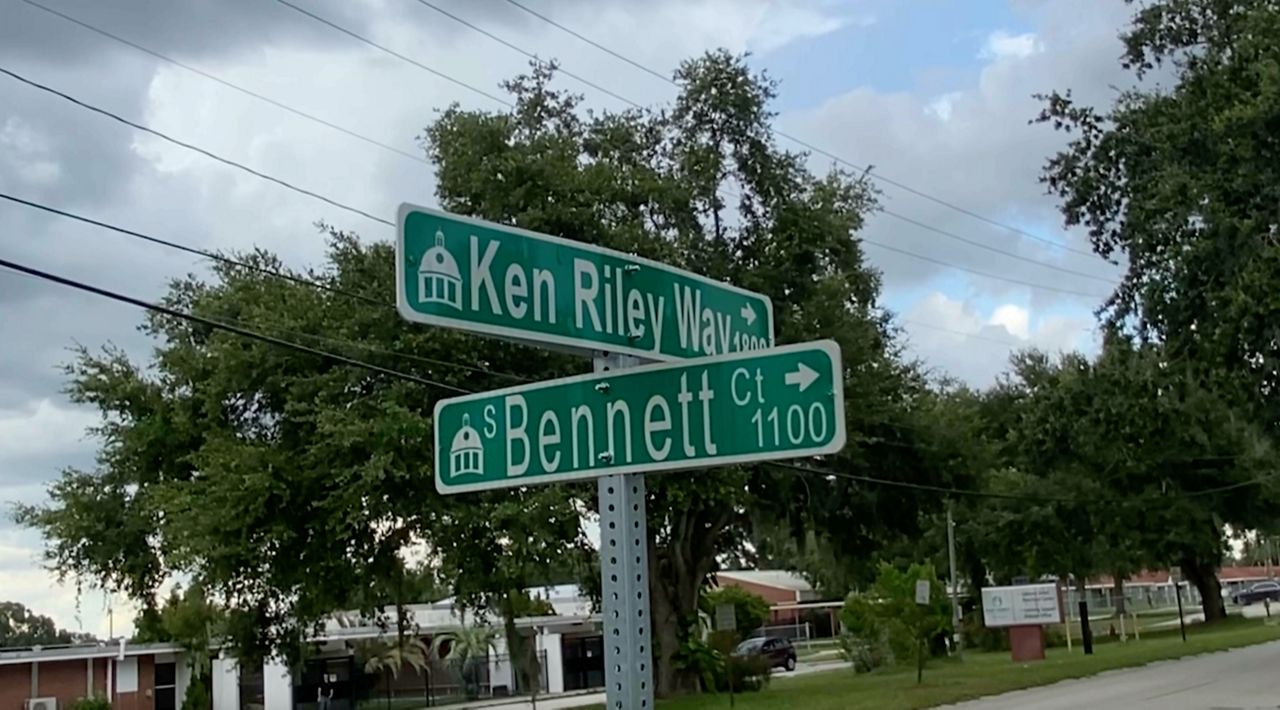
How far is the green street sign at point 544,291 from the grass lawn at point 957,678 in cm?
2259

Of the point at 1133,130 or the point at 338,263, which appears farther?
the point at 338,263

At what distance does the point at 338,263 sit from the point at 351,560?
560cm

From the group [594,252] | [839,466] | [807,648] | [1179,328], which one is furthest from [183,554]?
[807,648]

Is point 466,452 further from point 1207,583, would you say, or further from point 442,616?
point 1207,583

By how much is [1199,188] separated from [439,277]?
1947 centimetres

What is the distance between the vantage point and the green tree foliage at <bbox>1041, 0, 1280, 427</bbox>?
19.9 metres

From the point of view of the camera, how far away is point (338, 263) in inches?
1001

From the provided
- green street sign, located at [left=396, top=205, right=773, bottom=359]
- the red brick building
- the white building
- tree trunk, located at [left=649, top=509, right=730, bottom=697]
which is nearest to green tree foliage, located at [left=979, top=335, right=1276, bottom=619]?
tree trunk, located at [left=649, top=509, right=730, bottom=697]

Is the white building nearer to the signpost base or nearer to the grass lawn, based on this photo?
the grass lawn

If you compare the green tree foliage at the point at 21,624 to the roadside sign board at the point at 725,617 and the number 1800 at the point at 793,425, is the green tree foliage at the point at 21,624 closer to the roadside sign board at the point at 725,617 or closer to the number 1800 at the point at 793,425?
the roadside sign board at the point at 725,617

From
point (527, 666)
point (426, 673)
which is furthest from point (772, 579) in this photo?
point (527, 666)

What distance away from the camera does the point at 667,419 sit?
147 inches

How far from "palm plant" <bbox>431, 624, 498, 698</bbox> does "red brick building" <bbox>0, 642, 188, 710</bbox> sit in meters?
9.75

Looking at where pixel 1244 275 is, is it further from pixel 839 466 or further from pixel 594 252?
pixel 594 252
